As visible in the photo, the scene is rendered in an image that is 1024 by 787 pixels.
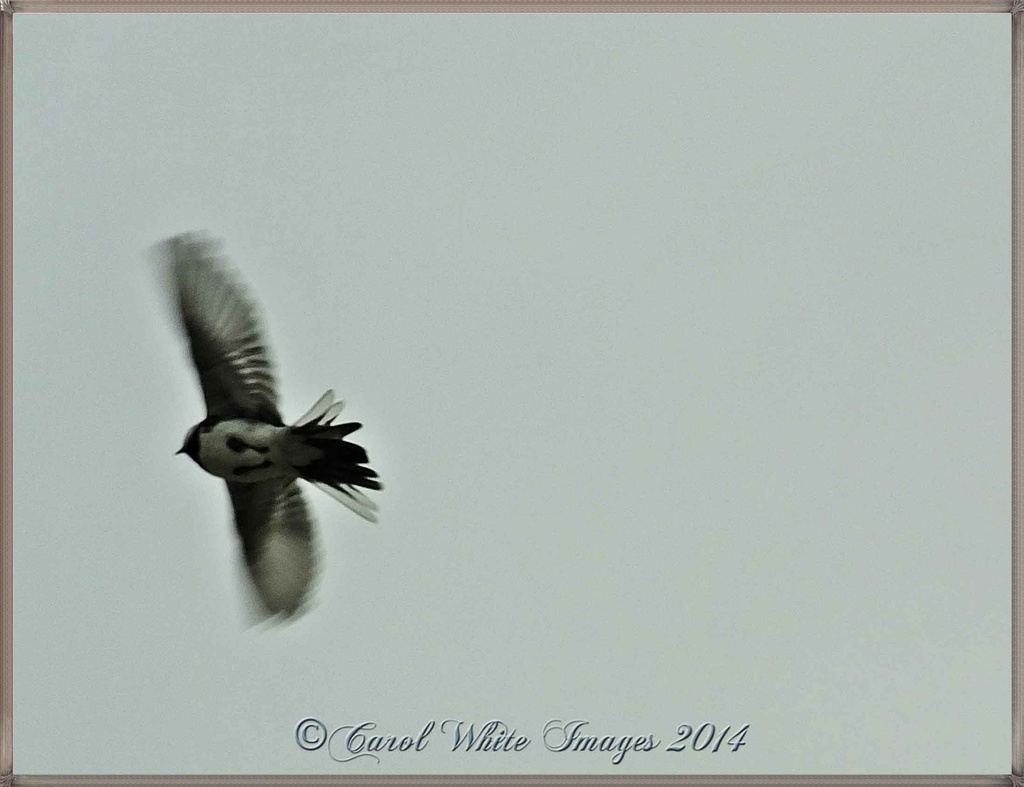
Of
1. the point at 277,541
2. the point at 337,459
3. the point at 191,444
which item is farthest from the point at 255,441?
the point at 277,541

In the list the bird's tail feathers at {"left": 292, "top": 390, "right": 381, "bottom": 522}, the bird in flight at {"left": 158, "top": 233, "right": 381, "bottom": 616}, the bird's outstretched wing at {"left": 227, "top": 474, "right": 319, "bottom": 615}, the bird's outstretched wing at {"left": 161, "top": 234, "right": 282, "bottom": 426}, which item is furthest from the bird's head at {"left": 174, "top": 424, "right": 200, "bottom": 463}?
the bird's tail feathers at {"left": 292, "top": 390, "right": 381, "bottom": 522}

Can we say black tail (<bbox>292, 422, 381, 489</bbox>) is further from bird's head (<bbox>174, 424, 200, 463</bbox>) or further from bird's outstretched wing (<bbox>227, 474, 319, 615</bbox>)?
bird's head (<bbox>174, 424, 200, 463</bbox>)

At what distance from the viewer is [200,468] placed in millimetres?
12000

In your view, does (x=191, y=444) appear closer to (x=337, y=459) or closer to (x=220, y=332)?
(x=220, y=332)

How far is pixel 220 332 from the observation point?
11.5 m

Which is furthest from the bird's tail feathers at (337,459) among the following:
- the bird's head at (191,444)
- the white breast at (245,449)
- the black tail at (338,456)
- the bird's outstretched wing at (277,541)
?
the bird's head at (191,444)

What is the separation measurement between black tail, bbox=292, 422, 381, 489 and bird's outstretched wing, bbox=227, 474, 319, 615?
636 mm

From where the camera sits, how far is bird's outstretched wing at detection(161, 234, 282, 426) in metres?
11.3

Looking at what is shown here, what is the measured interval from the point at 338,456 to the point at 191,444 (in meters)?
1.31

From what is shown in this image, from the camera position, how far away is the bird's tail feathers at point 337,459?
1133 centimetres

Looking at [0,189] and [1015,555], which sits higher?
[0,189]
